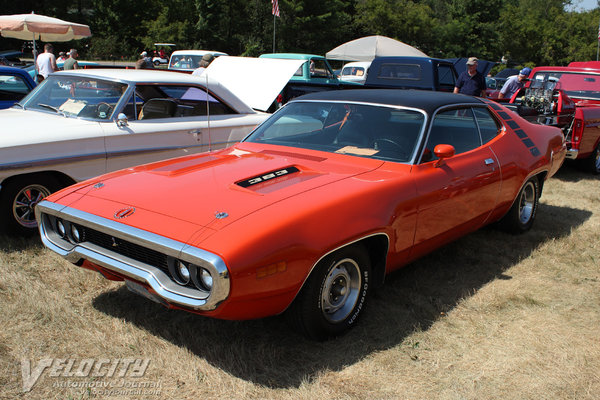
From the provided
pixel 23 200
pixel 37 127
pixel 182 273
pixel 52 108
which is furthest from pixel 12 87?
pixel 182 273

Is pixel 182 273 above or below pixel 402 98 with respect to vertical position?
below

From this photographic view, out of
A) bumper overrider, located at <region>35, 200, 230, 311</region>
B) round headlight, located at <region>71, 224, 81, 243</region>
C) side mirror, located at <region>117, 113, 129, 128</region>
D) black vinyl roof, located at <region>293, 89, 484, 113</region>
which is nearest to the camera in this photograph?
bumper overrider, located at <region>35, 200, 230, 311</region>

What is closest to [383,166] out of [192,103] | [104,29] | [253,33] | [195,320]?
[195,320]

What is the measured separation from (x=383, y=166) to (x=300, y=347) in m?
1.32

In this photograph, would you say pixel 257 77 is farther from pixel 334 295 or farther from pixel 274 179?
pixel 334 295

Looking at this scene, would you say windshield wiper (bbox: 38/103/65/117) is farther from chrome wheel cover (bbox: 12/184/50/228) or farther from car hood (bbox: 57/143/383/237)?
car hood (bbox: 57/143/383/237)

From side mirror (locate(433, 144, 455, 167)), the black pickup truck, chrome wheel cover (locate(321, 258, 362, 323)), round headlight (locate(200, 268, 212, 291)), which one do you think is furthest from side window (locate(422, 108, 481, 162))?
the black pickup truck

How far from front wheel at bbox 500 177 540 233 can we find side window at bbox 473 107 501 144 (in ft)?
2.21

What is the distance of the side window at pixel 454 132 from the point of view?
387cm

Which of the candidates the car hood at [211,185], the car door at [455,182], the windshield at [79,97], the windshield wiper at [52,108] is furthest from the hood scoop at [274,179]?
the windshield wiper at [52,108]

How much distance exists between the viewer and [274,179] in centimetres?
329

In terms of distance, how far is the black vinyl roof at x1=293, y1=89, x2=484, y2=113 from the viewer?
13.0 ft

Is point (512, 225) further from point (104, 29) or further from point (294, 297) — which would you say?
point (104, 29)

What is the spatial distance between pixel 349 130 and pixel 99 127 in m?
2.51
